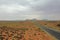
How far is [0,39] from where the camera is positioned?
102 feet

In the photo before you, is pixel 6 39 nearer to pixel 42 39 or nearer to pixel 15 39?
pixel 15 39

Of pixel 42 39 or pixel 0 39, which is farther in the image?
pixel 42 39

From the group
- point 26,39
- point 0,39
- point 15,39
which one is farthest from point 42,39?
point 0,39

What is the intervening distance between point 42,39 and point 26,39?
3.09 metres

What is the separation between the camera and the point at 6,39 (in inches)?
1271

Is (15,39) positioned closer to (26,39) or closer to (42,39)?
(26,39)

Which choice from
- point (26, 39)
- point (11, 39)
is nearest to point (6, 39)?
point (11, 39)

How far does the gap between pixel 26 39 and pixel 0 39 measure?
16.7 ft

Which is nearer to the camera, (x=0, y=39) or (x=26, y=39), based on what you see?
(x=0, y=39)

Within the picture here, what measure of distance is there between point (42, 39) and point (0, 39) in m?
8.03

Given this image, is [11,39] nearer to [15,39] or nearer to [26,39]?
[15,39]

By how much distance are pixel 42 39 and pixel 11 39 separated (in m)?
5.95

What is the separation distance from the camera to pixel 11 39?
106ft

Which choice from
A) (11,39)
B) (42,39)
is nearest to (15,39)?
(11,39)
